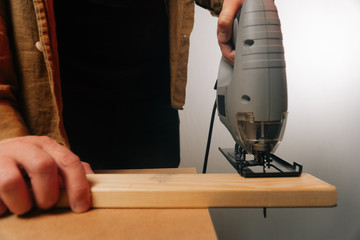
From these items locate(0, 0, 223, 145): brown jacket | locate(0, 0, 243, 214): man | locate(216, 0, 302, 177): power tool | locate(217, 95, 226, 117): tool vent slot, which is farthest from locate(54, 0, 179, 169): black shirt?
locate(216, 0, 302, 177): power tool

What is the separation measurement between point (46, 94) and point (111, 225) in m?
Answer: 0.60

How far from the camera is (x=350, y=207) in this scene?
173 centimetres

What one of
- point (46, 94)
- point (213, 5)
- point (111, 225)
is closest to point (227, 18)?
point (213, 5)

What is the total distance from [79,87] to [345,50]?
1.65 meters

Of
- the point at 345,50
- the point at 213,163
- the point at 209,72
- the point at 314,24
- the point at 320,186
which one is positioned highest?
the point at 314,24

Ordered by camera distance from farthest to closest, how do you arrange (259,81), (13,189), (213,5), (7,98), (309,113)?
(309,113) < (213,5) < (7,98) < (259,81) < (13,189)

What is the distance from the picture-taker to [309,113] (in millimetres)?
1643

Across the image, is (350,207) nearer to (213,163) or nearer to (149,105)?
(213,163)

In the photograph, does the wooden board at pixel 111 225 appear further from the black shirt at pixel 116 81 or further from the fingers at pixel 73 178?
the black shirt at pixel 116 81

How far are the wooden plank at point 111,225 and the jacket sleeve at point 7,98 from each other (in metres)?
0.22

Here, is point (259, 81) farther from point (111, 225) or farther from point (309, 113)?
point (309, 113)

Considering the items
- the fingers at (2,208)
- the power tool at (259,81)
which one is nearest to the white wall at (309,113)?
the power tool at (259,81)

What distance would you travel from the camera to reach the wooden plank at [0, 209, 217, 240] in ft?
1.36

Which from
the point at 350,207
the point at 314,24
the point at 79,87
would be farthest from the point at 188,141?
the point at 350,207
